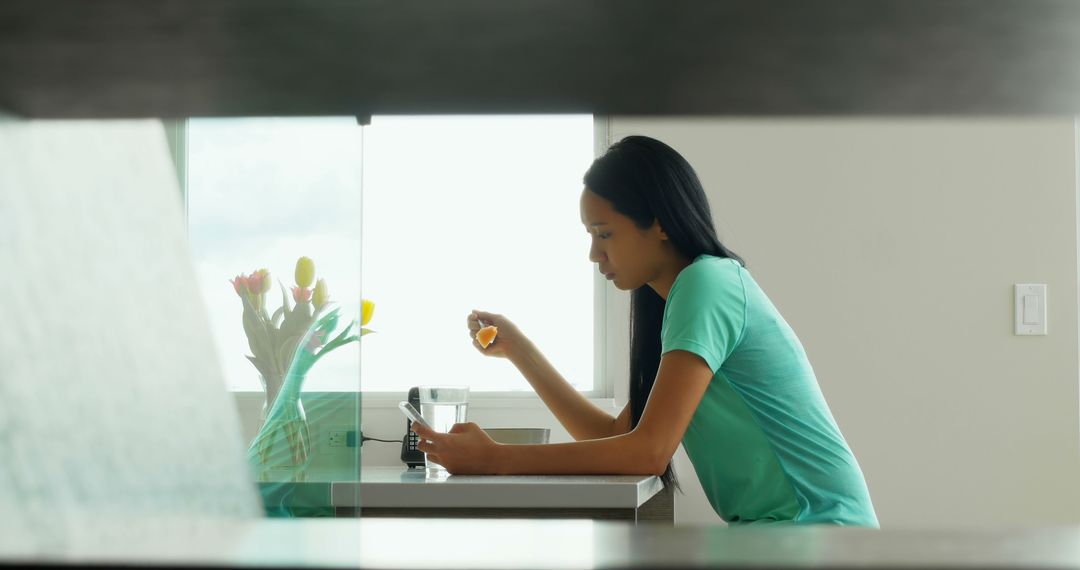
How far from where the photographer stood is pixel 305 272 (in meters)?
0.81

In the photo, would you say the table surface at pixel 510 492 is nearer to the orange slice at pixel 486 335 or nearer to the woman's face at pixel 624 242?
the woman's face at pixel 624 242

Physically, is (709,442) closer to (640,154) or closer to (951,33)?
(640,154)

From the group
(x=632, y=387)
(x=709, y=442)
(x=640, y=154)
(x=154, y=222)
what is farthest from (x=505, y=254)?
(x=154, y=222)

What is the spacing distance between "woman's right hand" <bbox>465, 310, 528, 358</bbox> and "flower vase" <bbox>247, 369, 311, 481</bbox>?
1355 mm

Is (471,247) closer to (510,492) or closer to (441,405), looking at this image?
(441,405)

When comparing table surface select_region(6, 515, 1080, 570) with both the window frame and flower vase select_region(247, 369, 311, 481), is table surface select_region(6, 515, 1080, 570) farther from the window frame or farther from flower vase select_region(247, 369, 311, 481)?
the window frame

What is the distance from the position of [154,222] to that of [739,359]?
137cm

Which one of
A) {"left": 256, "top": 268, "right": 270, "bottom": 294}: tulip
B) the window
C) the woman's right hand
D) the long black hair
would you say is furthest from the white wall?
{"left": 256, "top": 268, "right": 270, "bottom": 294}: tulip

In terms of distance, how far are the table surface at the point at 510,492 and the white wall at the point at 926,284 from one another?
972 mm

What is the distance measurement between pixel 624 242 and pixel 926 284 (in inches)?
40.7

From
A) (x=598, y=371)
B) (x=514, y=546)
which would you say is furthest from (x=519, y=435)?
(x=514, y=546)

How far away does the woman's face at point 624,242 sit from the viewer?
1.82m

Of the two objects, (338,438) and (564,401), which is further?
(564,401)

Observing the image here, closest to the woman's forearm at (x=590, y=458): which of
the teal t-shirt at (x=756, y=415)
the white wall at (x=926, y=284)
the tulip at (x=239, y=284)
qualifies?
the teal t-shirt at (x=756, y=415)
